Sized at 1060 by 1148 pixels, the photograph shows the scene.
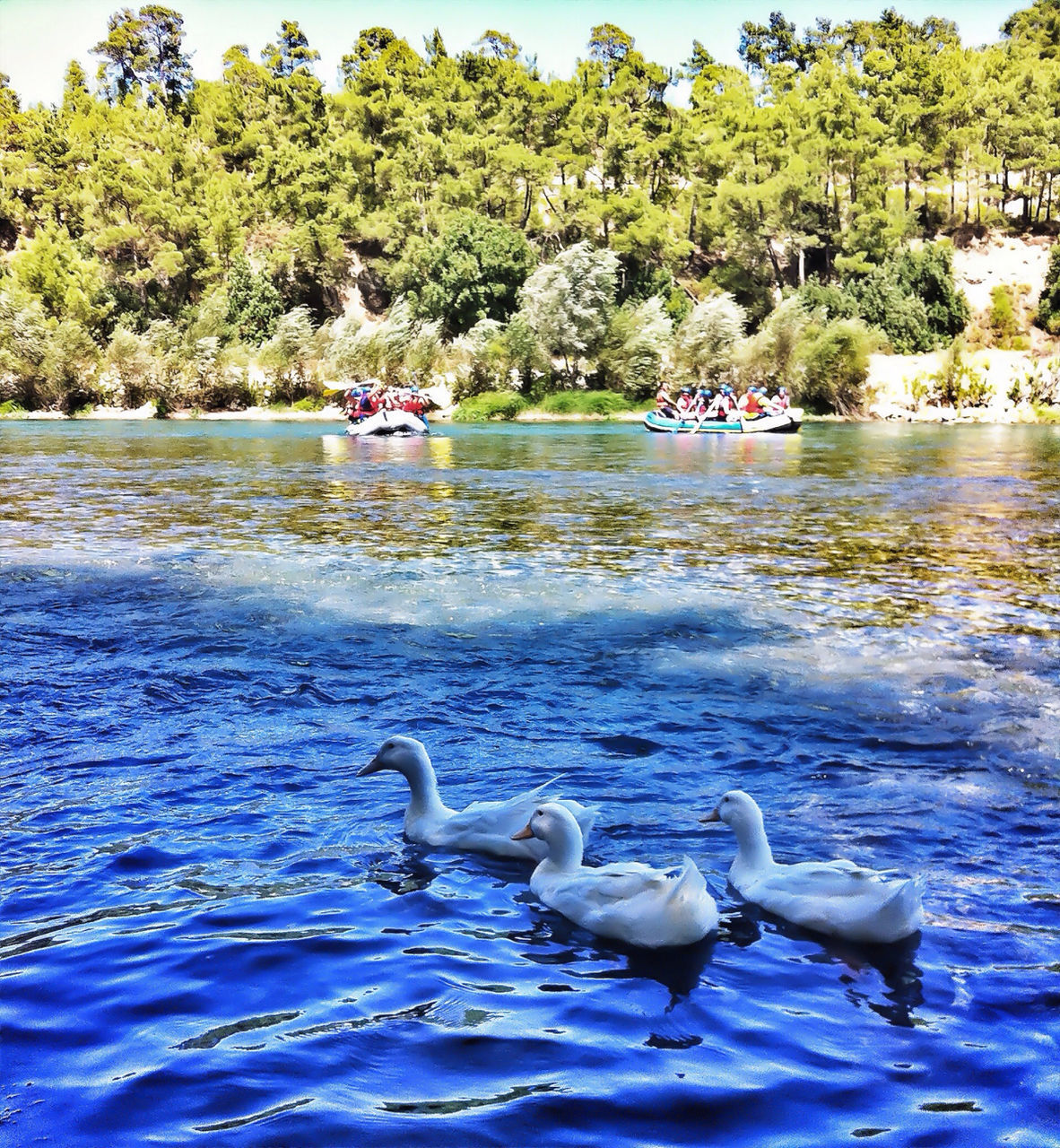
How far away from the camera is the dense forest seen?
226 feet

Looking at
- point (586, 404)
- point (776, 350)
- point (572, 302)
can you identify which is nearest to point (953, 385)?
point (776, 350)

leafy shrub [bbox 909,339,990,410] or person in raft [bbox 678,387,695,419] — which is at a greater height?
leafy shrub [bbox 909,339,990,410]

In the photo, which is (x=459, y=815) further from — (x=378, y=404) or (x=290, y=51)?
(x=290, y=51)

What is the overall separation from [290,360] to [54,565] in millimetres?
58555

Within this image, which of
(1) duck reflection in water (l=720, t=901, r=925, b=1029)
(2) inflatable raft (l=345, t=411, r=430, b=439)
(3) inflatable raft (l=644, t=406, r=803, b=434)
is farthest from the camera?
(2) inflatable raft (l=345, t=411, r=430, b=439)

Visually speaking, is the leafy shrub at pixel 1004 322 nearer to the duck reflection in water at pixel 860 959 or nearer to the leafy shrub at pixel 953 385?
the leafy shrub at pixel 953 385

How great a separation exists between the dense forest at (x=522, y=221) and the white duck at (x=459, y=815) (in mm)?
57538

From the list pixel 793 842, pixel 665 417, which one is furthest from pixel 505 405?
pixel 793 842

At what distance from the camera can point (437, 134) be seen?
89.2m

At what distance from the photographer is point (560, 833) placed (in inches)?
224

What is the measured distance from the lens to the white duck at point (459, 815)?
619 cm

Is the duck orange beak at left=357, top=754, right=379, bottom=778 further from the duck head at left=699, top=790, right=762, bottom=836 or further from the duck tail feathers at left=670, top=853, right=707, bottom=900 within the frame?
the duck tail feathers at left=670, top=853, right=707, bottom=900

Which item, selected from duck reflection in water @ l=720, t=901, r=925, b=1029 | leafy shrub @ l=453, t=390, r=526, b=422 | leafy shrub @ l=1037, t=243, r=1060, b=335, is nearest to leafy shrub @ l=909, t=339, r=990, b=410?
leafy shrub @ l=1037, t=243, r=1060, b=335

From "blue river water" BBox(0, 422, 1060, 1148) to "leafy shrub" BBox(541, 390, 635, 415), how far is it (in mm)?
50860
